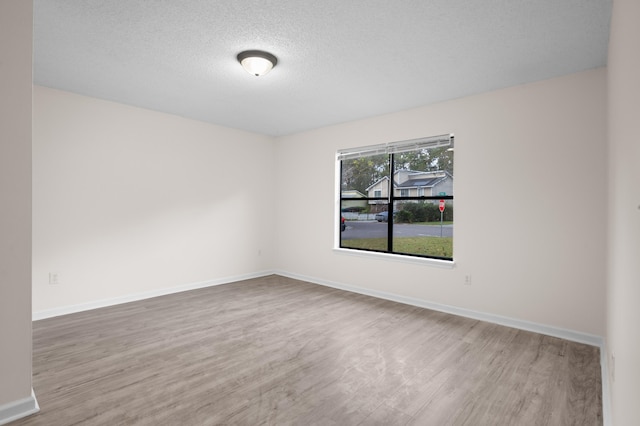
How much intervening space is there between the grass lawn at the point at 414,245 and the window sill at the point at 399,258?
0.56ft

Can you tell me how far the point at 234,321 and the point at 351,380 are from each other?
172cm

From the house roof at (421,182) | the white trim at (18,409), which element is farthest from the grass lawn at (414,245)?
the white trim at (18,409)

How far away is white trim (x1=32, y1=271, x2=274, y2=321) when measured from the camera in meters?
3.79

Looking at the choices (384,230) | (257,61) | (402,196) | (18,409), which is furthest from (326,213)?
(18,409)

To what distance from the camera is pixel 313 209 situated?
18.5ft

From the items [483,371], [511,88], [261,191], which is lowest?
[483,371]

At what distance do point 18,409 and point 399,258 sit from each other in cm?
390

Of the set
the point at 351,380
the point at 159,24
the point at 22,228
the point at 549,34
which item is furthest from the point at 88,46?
the point at 549,34

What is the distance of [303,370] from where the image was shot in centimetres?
259

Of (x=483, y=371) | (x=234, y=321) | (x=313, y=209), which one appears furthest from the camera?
(x=313, y=209)

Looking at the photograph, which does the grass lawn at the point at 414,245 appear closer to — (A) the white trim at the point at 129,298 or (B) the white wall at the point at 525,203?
(B) the white wall at the point at 525,203

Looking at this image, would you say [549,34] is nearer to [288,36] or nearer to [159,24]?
[288,36]

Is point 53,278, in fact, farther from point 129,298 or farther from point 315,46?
point 315,46

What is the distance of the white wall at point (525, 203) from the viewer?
10.2 ft
